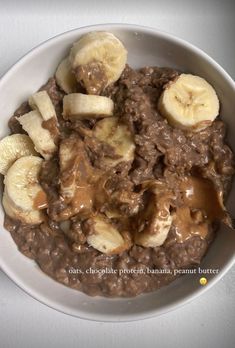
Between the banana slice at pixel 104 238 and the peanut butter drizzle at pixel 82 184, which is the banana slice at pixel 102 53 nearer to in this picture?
the peanut butter drizzle at pixel 82 184

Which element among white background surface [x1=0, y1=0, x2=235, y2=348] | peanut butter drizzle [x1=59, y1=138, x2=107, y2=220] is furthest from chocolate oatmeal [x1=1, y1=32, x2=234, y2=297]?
white background surface [x1=0, y1=0, x2=235, y2=348]

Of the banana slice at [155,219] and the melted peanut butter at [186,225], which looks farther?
the melted peanut butter at [186,225]

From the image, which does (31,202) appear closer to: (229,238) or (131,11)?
(229,238)

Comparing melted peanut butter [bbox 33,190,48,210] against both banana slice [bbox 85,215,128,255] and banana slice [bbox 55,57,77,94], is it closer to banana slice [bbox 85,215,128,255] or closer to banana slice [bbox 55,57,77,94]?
banana slice [bbox 85,215,128,255]

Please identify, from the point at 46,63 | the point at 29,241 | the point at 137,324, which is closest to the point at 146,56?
the point at 46,63

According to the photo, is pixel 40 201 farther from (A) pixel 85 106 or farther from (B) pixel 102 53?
(B) pixel 102 53

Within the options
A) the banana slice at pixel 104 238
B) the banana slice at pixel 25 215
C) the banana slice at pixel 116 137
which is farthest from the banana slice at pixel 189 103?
the banana slice at pixel 25 215

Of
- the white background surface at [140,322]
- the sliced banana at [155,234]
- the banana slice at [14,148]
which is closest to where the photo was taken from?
the sliced banana at [155,234]
